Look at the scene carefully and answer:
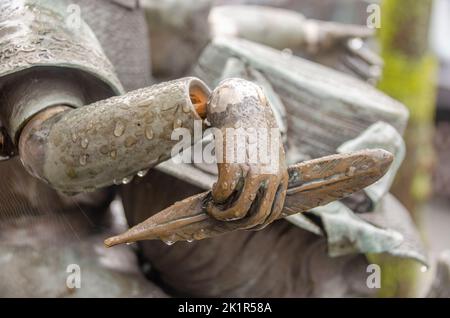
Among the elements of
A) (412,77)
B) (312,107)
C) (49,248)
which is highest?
(312,107)

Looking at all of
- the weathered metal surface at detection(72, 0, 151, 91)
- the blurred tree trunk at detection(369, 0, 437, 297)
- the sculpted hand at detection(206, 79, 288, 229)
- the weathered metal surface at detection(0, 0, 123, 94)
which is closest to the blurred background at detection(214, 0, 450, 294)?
the blurred tree trunk at detection(369, 0, 437, 297)

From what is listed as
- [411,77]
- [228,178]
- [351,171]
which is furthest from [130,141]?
[411,77]

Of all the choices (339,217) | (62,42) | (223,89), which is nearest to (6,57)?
(62,42)

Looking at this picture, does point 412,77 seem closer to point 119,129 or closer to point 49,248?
point 49,248

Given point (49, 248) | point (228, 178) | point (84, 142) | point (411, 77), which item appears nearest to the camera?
point (228, 178)

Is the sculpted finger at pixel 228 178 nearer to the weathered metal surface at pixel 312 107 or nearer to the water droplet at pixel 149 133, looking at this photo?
the water droplet at pixel 149 133

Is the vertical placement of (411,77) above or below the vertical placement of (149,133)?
below

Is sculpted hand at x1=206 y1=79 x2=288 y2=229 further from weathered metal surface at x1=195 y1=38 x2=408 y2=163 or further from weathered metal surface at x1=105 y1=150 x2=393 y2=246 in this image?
weathered metal surface at x1=195 y1=38 x2=408 y2=163

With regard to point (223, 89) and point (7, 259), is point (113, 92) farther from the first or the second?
point (7, 259)

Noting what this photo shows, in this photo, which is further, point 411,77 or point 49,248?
point 411,77
